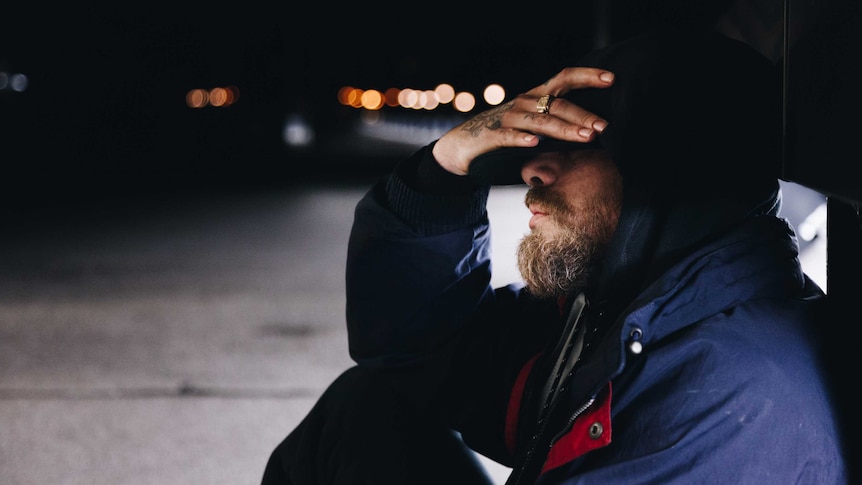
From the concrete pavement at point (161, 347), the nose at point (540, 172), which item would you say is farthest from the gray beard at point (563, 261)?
the concrete pavement at point (161, 347)

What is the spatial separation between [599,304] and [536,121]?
0.42 m

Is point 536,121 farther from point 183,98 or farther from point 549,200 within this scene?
point 183,98

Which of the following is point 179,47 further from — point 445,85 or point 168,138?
point 445,85

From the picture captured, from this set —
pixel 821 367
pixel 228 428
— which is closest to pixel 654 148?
pixel 821 367

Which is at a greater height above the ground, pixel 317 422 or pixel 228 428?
pixel 317 422

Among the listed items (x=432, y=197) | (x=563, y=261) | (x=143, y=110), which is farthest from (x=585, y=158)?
(x=143, y=110)

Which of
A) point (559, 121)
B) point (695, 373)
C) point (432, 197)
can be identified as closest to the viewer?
point (695, 373)

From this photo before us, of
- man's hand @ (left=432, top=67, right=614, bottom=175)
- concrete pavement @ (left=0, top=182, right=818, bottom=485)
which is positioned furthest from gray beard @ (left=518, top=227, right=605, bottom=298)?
concrete pavement @ (left=0, top=182, right=818, bottom=485)

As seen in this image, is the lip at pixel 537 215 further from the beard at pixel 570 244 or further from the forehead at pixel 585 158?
the forehead at pixel 585 158

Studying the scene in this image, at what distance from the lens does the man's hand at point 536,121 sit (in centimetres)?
187

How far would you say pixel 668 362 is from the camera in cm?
160

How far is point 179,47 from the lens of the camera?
195 feet

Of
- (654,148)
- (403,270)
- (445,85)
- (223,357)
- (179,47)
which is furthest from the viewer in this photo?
(445,85)

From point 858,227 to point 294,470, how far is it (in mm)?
1574
